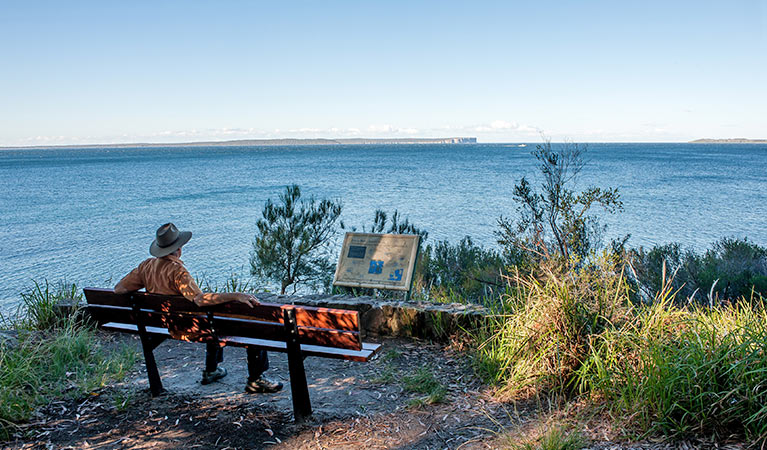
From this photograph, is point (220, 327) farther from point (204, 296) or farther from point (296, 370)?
point (296, 370)

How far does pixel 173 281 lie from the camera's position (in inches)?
150

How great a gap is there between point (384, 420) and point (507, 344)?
44.1 inches

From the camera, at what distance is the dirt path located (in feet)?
10.8

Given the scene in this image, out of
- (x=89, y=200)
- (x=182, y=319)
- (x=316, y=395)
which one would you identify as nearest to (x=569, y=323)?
(x=316, y=395)

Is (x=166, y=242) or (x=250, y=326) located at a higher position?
(x=166, y=242)

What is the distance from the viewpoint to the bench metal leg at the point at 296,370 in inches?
A: 135

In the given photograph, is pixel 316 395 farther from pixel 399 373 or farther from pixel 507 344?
pixel 507 344

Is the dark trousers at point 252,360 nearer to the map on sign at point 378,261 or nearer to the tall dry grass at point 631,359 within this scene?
the tall dry grass at point 631,359

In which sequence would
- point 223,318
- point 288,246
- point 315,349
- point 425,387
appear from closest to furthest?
point 315,349, point 223,318, point 425,387, point 288,246

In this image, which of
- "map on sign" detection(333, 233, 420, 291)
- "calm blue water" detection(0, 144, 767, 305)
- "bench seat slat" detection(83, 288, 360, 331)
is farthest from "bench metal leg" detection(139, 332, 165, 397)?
"calm blue water" detection(0, 144, 767, 305)

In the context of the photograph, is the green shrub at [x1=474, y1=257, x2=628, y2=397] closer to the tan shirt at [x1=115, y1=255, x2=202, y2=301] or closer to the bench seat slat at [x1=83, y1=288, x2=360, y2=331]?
the bench seat slat at [x1=83, y1=288, x2=360, y2=331]

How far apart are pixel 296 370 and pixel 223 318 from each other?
65 centimetres

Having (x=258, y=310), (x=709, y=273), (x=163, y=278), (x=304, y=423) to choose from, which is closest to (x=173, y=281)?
(x=163, y=278)

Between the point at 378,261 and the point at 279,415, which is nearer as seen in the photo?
the point at 279,415
